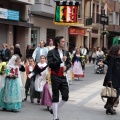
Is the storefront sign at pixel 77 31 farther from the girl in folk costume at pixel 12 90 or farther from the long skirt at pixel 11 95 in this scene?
the long skirt at pixel 11 95

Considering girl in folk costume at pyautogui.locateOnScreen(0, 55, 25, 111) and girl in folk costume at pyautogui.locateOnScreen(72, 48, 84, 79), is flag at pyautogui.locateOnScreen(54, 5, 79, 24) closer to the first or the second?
girl in folk costume at pyautogui.locateOnScreen(72, 48, 84, 79)

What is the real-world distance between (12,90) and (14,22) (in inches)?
787

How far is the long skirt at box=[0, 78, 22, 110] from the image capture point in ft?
34.9

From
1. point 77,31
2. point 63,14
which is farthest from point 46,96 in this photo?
point 77,31

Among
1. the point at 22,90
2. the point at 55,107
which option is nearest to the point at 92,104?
the point at 22,90

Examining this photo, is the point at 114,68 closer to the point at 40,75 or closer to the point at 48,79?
the point at 48,79

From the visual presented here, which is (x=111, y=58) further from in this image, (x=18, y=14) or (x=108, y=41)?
(x=108, y=41)

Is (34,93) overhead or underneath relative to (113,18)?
underneath

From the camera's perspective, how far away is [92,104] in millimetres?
12188

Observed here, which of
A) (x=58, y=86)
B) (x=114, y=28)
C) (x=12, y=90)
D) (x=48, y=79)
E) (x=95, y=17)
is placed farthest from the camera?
(x=114, y=28)

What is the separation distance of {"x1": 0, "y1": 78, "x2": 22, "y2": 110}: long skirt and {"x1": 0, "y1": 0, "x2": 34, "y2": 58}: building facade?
17838 millimetres

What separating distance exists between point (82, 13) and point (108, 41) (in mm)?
15607

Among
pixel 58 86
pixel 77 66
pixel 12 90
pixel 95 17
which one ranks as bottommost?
pixel 77 66

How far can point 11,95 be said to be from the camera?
10.6 metres
